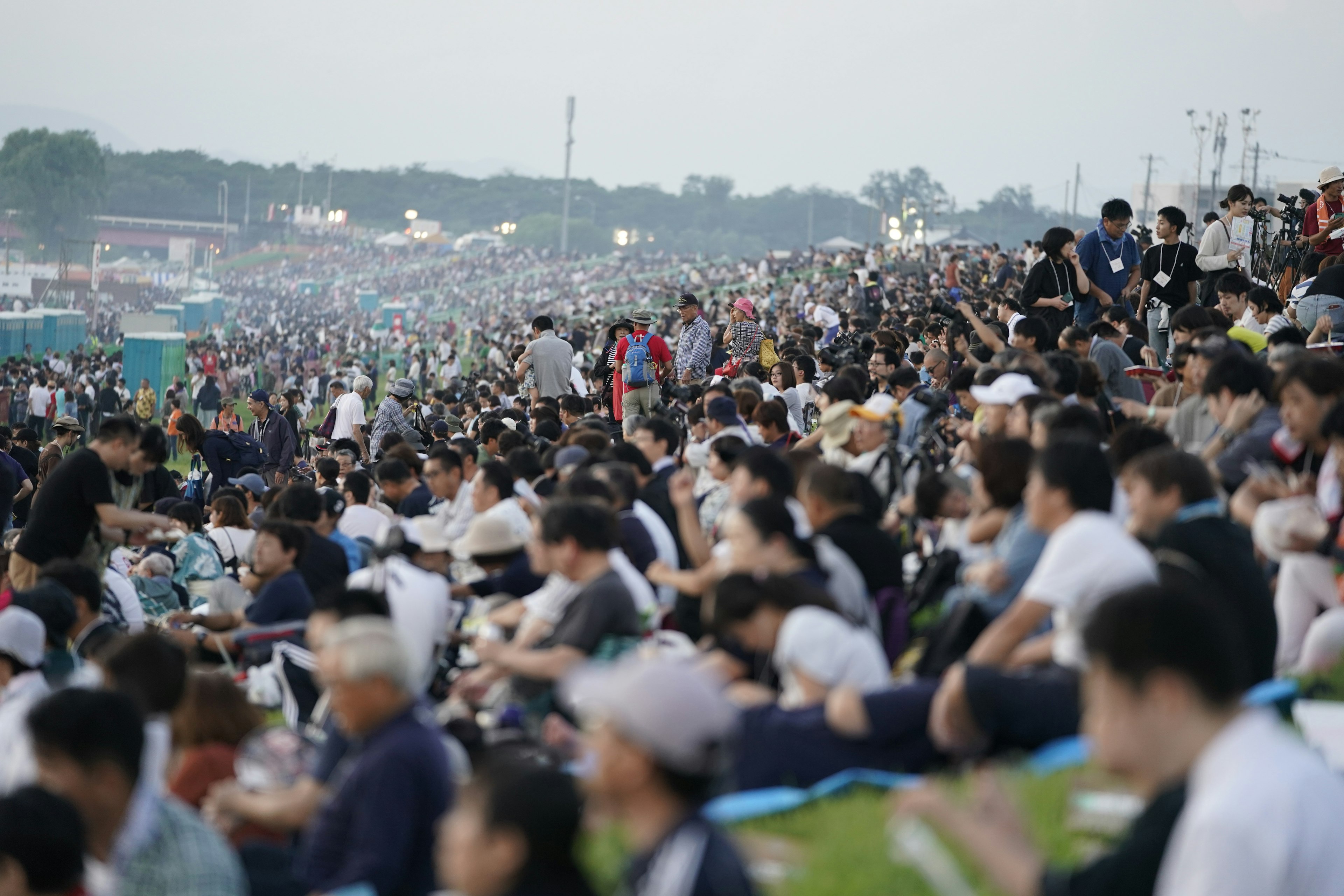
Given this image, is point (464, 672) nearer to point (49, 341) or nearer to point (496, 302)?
point (49, 341)

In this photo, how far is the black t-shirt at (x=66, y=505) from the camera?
802cm

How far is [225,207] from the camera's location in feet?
481

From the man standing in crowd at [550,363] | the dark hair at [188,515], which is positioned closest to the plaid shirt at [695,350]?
the man standing in crowd at [550,363]

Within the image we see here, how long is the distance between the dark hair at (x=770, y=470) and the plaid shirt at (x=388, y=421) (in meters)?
9.96

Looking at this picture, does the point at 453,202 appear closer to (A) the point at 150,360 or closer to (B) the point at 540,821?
(A) the point at 150,360

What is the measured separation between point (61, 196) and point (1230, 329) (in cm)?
14115

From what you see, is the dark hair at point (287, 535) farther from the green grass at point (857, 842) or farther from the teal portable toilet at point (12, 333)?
the teal portable toilet at point (12, 333)

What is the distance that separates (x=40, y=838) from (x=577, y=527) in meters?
2.51

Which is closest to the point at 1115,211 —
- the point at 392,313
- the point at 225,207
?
the point at 392,313

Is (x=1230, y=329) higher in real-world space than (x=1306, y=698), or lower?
higher

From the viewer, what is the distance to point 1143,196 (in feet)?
283

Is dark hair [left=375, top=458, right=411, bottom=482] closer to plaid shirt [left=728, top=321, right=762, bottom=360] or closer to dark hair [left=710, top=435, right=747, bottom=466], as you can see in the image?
dark hair [left=710, top=435, right=747, bottom=466]

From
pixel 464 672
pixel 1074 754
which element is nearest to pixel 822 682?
pixel 1074 754

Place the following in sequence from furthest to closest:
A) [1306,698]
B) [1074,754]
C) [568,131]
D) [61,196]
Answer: [61,196], [568,131], [1306,698], [1074,754]
